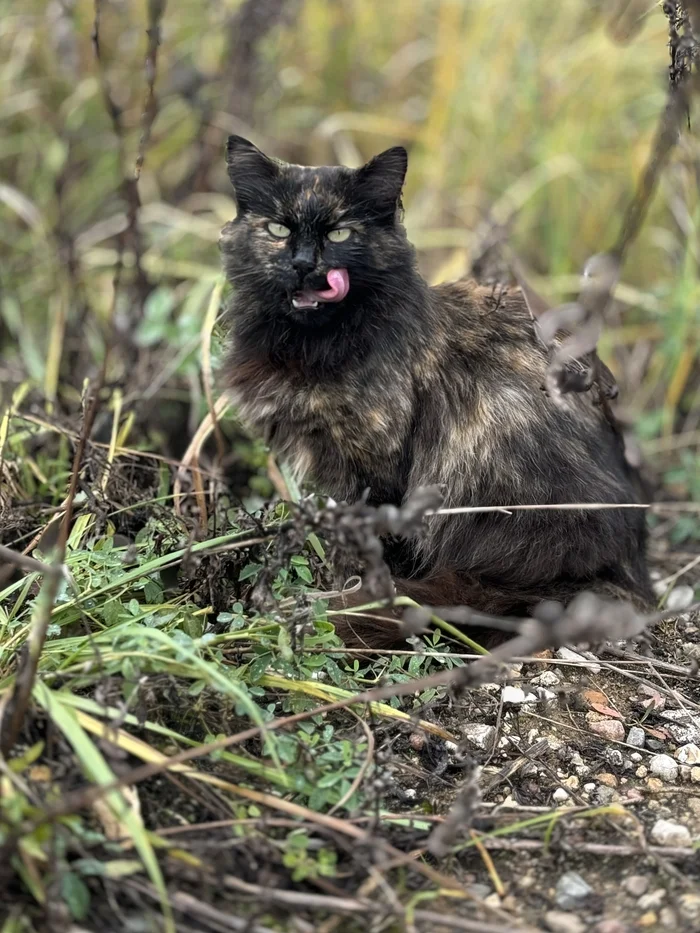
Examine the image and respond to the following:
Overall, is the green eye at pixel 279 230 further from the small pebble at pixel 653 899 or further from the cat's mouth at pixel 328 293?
the small pebble at pixel 653 899

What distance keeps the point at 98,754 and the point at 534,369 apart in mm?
1380

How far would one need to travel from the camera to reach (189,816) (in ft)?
5.41

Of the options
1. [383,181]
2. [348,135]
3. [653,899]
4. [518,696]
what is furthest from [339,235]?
[348,135]

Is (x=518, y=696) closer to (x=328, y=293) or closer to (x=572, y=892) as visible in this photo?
(x=572, y=892)

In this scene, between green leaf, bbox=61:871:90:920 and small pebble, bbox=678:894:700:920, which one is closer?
green leaf, bbox=61:871:90:920

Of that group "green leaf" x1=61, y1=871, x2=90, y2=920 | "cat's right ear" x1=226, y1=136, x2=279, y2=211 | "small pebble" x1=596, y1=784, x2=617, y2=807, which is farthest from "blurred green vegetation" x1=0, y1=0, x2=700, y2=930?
"small pebble" x1=596, y1=784, x2=617, y2=807

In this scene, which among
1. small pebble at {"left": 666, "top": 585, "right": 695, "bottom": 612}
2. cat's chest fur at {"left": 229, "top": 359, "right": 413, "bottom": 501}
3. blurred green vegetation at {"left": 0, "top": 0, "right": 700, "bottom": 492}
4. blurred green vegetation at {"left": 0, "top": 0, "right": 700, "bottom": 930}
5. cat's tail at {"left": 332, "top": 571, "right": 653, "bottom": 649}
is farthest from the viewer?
blurred green vegetation at {"left": 0, "top": 0, "right": 700, "bottom": 492}

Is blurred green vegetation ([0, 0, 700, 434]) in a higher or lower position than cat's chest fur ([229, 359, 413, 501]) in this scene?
higher

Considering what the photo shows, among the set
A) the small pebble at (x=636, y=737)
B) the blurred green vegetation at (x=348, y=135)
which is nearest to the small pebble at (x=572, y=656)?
the small pebble at (x=636, y=737)

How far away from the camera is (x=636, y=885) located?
5.30ft

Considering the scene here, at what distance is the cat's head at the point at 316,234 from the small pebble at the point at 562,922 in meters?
1.30

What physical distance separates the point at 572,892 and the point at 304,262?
1351 mm

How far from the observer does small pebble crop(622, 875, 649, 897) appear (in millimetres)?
1600

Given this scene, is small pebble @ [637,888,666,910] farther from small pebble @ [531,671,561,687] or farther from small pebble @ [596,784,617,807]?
small pebble @ [531,671,561,687]
